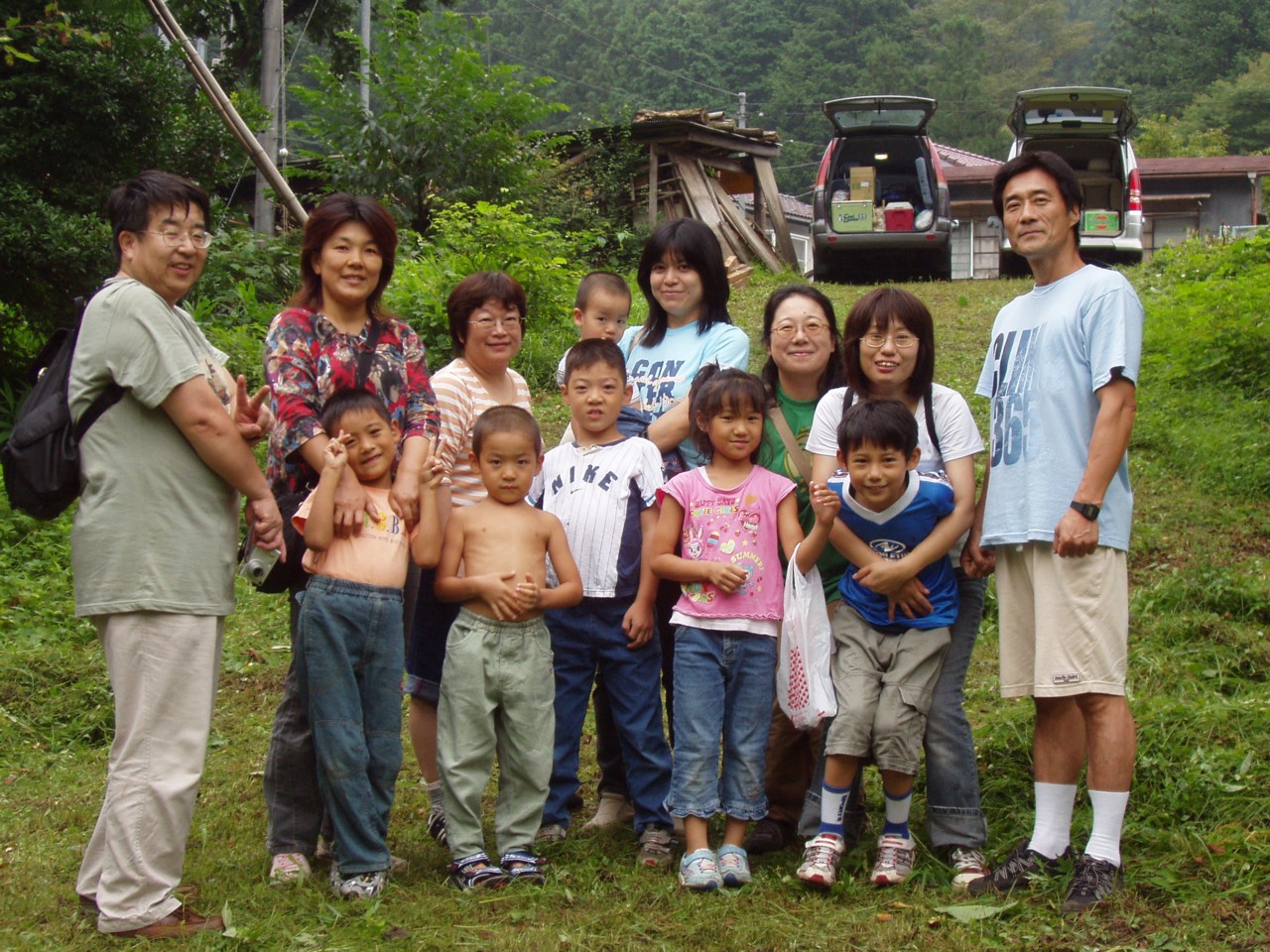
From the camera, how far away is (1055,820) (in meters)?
3.59

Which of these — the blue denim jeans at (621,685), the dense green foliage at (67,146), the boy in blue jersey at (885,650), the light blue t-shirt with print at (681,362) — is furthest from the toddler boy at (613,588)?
the dense green foliage at (67,146)

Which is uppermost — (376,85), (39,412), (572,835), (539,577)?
(376,85)

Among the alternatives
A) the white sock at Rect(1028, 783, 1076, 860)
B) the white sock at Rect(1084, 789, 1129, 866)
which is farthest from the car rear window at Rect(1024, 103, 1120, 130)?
the white sock at Rect(1084, 789, 1129, 866)

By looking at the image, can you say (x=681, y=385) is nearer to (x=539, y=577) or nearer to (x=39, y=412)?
(x=539, y=577)

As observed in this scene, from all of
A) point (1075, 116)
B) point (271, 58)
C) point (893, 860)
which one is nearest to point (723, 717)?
point (893, 860)

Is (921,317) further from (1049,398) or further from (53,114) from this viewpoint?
(53,114)

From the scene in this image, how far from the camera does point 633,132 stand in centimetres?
1978

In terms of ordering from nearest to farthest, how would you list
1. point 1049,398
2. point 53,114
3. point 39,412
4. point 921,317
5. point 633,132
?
point 39,412, point 1049,398, point 921,317, point 53,114, point 633,132

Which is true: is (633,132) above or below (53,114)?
above

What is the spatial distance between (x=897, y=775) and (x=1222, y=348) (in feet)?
20.8

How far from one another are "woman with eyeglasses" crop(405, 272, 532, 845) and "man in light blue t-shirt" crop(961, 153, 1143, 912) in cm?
155

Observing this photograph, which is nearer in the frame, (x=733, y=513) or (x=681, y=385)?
(x=733, y=513)

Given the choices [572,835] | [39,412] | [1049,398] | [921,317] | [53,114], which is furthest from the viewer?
[53,114]

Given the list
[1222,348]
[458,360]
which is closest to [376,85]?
[1222,348]
